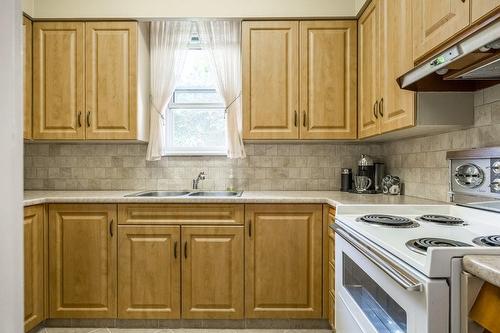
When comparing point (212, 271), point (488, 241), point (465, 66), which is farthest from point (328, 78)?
point (488, 241)

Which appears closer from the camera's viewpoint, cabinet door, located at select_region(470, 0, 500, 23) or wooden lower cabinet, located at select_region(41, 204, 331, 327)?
cabinet door, located at select_region(470, 0, 500, 23)

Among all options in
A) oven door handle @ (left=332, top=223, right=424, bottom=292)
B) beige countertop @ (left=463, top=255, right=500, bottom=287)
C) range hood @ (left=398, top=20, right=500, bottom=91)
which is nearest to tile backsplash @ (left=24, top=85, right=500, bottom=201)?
range hood @ (left=398, top=20, right=500, bottom=91)

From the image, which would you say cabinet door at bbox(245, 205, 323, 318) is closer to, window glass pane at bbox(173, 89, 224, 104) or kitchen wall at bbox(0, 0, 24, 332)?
window glass pane at bbox(173, 89, 224, 104)

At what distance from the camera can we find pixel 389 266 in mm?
1000

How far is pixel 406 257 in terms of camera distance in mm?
926

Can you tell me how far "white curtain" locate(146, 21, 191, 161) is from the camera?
108 inches

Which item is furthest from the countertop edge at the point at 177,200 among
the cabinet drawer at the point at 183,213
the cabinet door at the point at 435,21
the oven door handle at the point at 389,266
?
the cabinet door at the point at 435,21

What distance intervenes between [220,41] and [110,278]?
6.48 feet

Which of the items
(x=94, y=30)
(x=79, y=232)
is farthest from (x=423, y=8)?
(x=79, y=232)

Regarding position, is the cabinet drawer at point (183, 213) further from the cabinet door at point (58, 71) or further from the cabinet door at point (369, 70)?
the cabinet door at point (369, 70)

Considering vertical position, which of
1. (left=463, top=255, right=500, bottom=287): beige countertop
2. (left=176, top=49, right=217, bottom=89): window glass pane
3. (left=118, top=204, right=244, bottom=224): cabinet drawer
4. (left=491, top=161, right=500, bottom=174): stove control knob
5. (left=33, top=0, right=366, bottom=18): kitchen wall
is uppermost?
(left=33, top=0, right=366, bottom=18): kitchen wall

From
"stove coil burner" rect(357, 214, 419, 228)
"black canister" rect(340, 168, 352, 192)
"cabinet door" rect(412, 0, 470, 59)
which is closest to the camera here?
"cabinet door" rect(412, 0, 470, 59)

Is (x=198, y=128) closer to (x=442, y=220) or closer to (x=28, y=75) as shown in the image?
(x=28, y=75)

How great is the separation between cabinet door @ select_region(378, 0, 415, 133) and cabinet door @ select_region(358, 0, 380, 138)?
0.09 m
